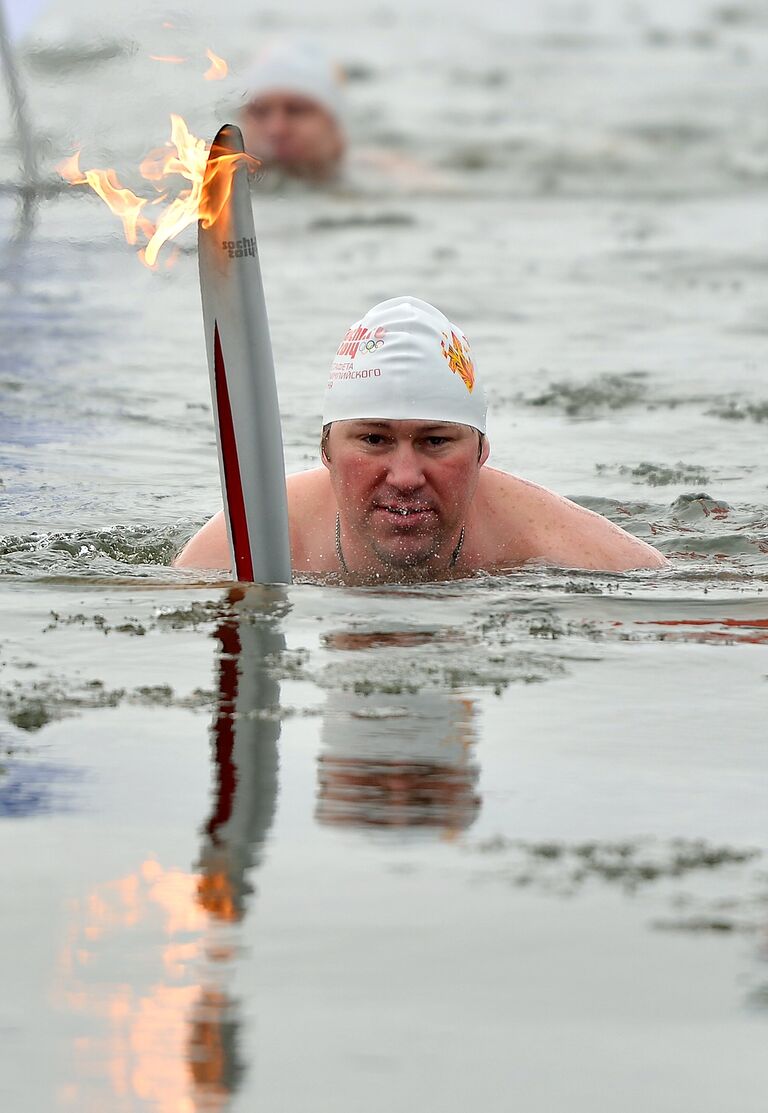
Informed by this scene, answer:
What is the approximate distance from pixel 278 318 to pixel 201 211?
8748 millimetres

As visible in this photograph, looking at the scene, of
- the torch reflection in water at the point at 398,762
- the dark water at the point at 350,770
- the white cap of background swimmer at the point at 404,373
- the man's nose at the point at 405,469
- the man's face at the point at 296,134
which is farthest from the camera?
the man's face at the point at 296,134

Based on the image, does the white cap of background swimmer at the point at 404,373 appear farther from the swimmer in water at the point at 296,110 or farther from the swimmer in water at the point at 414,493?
the swimmer in water at the point at 296,110

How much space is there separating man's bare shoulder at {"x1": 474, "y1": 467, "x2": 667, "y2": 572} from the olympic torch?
1.05 meters

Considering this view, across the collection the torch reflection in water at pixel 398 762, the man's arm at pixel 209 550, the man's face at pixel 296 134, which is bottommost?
the torch reflection in water at pixel 398 762

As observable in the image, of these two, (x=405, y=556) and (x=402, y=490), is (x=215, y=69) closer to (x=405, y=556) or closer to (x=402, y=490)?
(x=402, y=490)

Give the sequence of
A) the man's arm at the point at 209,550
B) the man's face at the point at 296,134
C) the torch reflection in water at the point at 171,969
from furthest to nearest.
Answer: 1. the man's face at the point at 296,134
2. the man's arm at the point at 209,550
3. the torch reflection in water at the point at 171,969

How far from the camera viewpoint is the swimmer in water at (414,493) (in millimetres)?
6570

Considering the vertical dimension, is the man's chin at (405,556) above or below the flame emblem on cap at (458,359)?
below

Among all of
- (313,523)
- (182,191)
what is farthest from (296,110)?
(182,191)

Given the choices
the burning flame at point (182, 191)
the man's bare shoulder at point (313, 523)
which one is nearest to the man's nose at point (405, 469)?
the man's bare shoulder at point (313, 523)

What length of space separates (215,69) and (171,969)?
3.99m

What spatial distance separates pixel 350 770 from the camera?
417 centimetres

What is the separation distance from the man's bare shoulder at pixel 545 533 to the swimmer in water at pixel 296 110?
12721 millimetres

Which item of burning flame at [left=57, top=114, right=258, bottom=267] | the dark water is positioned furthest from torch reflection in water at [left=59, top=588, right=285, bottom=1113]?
burning flame at [left=57, top=114, right=258, bottom=267]
